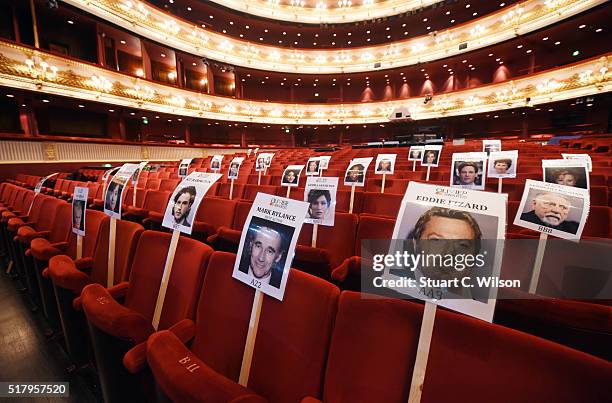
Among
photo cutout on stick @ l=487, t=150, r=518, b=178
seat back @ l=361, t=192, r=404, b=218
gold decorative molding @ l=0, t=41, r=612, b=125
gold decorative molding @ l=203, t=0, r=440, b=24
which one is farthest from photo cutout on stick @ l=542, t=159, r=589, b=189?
gold decorative molding @ l=203, t=0, r=440, b=24

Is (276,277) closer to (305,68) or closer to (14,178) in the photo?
(14,178)

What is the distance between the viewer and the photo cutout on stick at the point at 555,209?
1190mm

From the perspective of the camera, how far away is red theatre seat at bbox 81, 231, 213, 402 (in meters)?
0.95

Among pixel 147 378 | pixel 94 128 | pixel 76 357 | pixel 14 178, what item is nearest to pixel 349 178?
pixel 147 378

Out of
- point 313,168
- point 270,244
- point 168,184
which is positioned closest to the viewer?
point 270,244

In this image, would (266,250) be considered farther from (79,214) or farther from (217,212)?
(217,212)

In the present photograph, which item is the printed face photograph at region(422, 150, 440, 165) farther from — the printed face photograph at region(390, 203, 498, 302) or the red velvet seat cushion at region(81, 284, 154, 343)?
the red velvet seat cushion at region(81, 284, 154, 343)

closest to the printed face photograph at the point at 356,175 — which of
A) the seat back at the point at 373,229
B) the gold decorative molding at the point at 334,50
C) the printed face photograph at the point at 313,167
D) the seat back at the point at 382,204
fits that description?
the seat back at the point at 382,204

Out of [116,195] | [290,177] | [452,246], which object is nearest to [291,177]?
[290,177]

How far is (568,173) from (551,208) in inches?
35.3

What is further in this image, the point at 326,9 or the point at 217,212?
the point at 326,9

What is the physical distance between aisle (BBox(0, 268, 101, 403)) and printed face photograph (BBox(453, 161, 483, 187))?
10.1ft

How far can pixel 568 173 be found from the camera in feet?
6.04

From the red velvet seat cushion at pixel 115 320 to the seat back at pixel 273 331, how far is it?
21 centimetres
